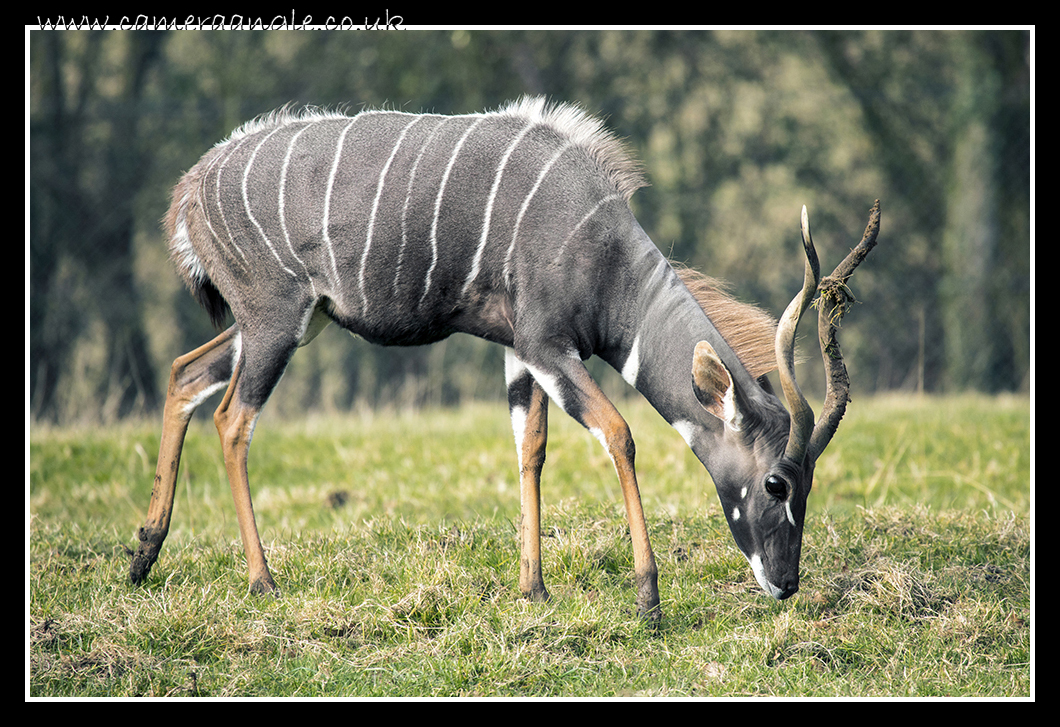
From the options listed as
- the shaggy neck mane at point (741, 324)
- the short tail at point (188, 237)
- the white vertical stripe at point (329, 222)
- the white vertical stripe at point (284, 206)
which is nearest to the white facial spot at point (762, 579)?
the shaggy neck mane at point (741, 324)

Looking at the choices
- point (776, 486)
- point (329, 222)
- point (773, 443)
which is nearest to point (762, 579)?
point (776, 486)

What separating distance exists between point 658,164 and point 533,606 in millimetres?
9523

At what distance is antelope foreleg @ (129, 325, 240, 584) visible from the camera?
4.43m

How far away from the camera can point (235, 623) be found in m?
3.87

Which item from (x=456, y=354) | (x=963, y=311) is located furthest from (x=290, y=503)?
(x=963, y=311)

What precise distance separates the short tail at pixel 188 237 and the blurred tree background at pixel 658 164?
5237 millimetres

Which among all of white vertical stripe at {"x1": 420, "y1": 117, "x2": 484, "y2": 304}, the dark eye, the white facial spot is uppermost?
white vertical stripe at {"x1": 420, "y1": 117, "x2": 484, "y2": 304}

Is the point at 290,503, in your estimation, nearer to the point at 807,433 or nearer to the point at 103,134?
the point at 807,433

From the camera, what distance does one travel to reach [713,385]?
374cm

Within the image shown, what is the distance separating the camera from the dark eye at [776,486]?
3688 mm

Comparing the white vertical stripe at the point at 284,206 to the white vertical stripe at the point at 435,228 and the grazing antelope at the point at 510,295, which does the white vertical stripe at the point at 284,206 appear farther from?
the white vertical stripe at the point at 435,228

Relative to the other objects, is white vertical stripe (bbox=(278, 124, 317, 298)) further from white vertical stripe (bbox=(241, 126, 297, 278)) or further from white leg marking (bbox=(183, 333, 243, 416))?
white leg marking (bbox=(183, 333, 243, 416))

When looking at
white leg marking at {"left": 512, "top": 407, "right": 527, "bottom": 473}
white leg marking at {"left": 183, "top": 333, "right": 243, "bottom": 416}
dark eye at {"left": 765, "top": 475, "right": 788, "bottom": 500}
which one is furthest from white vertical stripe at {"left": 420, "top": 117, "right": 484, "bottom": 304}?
dark eye at {"left": 765, "top": 475, "right": 788, "bottom": 500}

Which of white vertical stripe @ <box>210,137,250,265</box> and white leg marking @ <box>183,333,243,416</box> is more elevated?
white vertical stripe @ <box>210,137,250,265</box>
